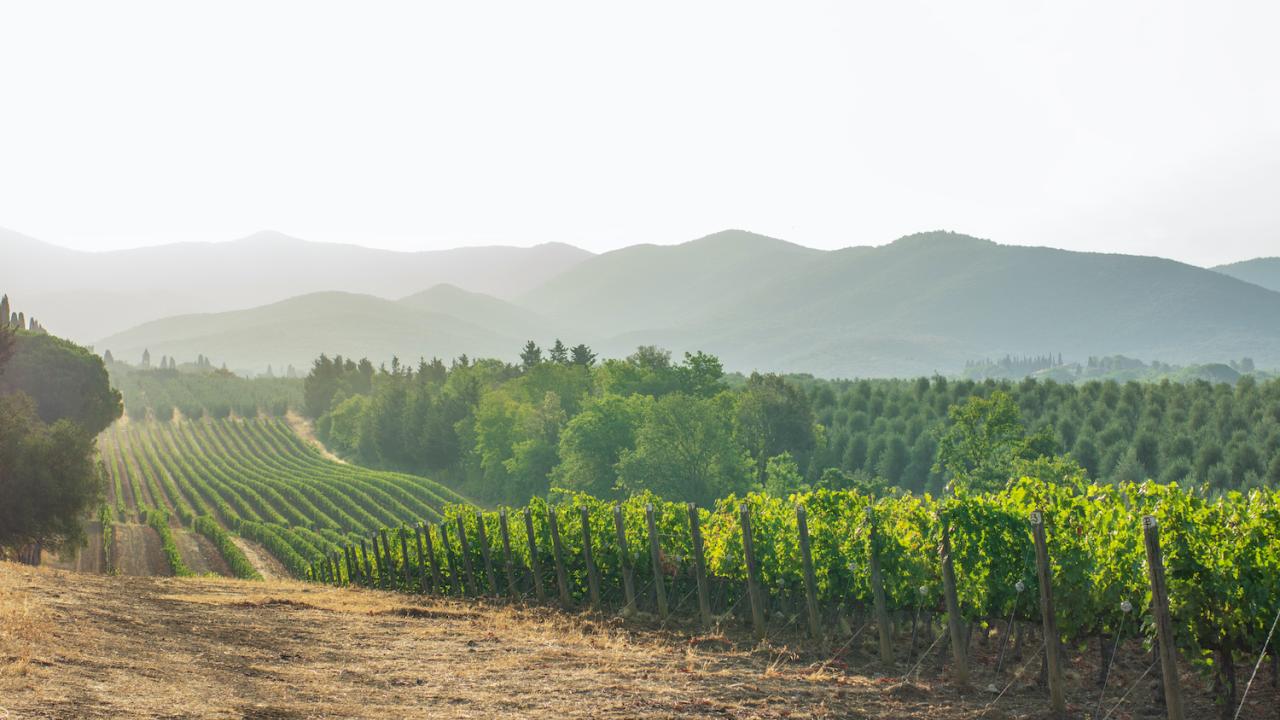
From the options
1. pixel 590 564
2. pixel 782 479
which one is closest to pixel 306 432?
pixel 782 479

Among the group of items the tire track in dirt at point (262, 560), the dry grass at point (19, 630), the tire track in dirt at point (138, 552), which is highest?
the dry grass at point (19, 630)

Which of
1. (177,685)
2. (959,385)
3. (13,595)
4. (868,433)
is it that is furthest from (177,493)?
(177,685)

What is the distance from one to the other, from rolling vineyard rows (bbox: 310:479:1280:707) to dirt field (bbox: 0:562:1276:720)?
3.24 ft

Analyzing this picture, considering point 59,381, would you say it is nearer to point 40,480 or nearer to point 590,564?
point 40,480

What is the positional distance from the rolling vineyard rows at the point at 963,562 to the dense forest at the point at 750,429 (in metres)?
51.1

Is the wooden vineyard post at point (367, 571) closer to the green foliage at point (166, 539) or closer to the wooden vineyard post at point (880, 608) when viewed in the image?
the green foliage at point (166, 539)

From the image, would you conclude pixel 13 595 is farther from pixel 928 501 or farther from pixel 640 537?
pixel 928 501

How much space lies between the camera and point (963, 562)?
13844 millimetres

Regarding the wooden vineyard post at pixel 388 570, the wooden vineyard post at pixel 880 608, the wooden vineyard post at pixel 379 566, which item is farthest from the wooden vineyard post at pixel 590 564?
the wooden vineyard post at pixel 379 566

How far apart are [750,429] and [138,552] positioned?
188 ft

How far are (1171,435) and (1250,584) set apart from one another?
219 ft

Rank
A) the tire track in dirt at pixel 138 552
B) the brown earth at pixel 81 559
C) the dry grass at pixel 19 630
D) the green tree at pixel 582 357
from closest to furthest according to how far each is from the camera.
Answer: the dry grass at pixel 19 630
the brown earth at pixel 81 559
the tire track in dirt at pixel 138 552
the green tree at pixel 582 357

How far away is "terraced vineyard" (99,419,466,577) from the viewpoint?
6944 cm

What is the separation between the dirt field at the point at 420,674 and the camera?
9.88 m
